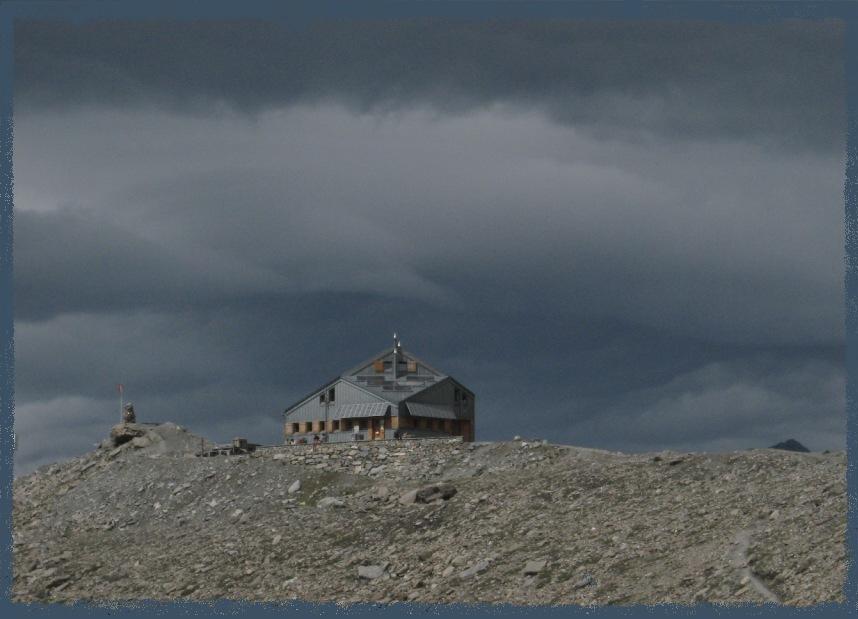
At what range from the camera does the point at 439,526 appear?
53594 millimetres

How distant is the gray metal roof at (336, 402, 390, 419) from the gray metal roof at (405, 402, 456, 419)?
1799 mm

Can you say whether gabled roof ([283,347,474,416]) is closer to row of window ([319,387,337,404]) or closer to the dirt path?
row of window ([319,387,337,404])

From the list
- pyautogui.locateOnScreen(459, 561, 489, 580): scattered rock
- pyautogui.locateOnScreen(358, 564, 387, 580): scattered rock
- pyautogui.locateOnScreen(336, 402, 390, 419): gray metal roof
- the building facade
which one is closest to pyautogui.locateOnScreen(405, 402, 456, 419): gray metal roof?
A: the building facade

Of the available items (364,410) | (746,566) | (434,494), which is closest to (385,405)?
Result: (364,410)

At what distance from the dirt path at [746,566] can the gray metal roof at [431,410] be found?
39485 mm

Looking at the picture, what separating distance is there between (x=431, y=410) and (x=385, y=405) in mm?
4061

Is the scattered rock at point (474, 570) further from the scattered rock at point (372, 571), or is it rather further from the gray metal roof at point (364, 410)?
the gray metal roof at point (364, 410)

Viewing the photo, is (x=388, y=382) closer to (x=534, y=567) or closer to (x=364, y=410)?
(x=364, y=410)

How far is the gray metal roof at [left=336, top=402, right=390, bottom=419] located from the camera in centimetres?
8088

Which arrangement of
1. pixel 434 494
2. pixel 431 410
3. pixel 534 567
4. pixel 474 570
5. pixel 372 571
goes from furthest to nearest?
pixel 431 410
pixel 434 494
pixel 372 571
pixel 474 570
pixel 534 567

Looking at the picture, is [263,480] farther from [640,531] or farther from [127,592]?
[640,531]

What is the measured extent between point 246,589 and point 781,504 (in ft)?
75.3

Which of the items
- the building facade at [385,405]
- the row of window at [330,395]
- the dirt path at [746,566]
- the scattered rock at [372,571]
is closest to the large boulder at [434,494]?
the scattered rock at [372,571]

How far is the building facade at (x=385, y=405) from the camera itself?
81.2m
